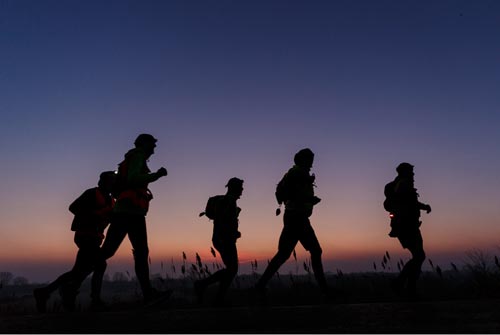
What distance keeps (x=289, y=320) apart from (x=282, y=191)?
2402 millimetres

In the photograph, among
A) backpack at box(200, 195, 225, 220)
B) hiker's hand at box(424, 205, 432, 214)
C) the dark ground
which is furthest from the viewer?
backpack at box(200, 195, 225, 220)

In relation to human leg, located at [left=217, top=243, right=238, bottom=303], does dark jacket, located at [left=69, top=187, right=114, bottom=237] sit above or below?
above

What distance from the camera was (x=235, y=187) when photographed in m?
6.57

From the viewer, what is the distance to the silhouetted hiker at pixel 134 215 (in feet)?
Answer: 17.3

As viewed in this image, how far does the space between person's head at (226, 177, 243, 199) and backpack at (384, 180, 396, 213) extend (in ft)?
6.48

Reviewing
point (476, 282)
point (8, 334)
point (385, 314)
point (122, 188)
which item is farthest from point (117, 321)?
point (476, 282)

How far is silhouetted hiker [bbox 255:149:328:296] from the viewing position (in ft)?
19.2

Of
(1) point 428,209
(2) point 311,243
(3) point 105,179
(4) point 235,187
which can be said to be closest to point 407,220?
(1) point 428,209

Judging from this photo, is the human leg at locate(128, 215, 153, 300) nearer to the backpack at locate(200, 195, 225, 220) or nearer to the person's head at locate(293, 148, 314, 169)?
the backpack at locate(200, 195, 225, 220)

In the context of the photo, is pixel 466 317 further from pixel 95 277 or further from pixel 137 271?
pixel 95 277

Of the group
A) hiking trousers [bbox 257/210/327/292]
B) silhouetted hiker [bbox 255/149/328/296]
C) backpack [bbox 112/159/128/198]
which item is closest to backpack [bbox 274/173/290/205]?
silhouetted hiker [bbox 255/149/328/296]

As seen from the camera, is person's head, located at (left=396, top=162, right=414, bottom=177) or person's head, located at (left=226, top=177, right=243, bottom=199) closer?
person's head, located at (left=396, top=162, right=414, bottom=177)

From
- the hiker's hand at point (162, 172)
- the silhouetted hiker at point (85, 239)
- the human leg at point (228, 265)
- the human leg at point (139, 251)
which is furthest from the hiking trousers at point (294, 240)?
the silhouetted hiker at point (85, 239)

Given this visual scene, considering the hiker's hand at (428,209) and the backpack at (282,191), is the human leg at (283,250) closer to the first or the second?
the backpack at (282,191)
